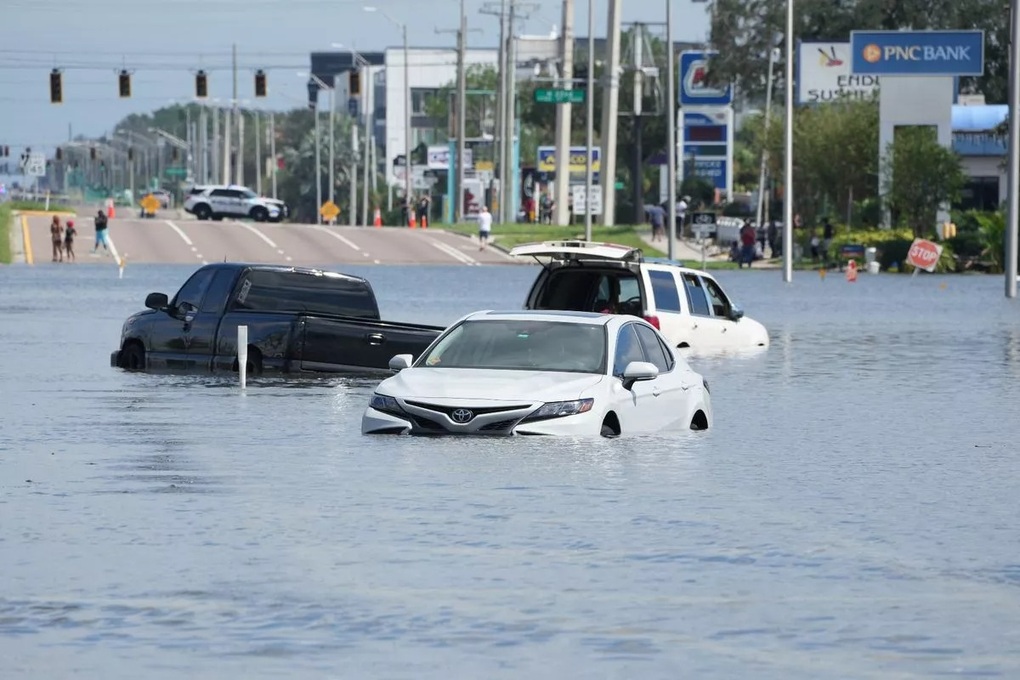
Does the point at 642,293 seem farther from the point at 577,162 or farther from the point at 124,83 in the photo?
the point at 577,162

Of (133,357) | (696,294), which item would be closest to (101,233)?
(696,294)

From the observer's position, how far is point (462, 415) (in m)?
18.2

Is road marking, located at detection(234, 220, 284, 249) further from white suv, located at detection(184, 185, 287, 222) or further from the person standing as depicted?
white suv, located at detection(184, 185, 287, 222)

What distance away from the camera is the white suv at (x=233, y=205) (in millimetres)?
116625

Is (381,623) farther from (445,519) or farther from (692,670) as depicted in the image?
(445,519)

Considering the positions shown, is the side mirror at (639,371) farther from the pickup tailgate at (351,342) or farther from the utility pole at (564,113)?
the utility pole at (564,113)

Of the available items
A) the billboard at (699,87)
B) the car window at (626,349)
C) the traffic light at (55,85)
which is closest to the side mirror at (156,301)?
the car window at (626,349)

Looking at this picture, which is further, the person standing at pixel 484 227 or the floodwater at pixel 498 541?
the person standing at pixel 484 227

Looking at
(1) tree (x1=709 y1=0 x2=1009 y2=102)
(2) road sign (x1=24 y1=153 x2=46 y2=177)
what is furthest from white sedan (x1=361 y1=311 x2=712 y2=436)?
(2) road sign (x1=24 y1=153 x2=46 y2=177)

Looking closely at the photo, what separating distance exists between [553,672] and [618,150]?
14805 centimetres

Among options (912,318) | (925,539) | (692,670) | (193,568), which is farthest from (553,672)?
(912,318)

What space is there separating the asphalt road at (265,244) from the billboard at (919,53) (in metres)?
15.7

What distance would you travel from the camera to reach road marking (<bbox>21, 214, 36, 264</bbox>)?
3273 inches

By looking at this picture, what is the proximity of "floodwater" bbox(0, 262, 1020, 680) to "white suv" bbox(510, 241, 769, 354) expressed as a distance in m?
2.54
